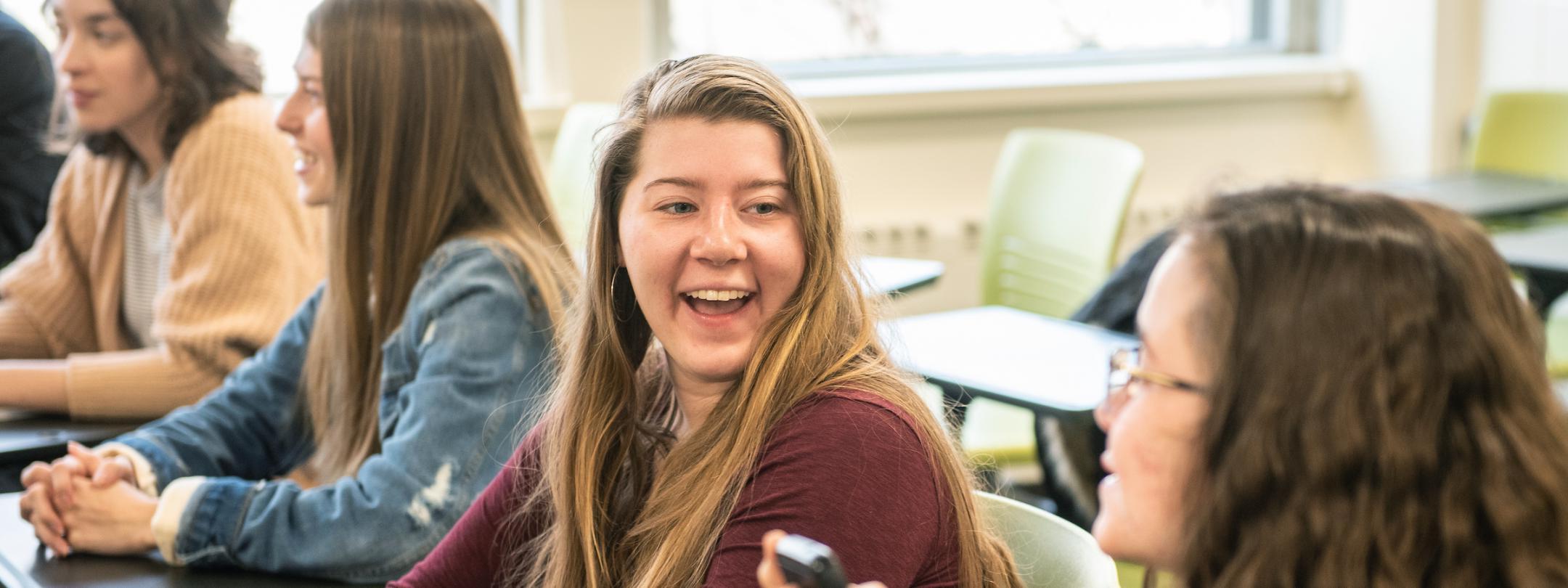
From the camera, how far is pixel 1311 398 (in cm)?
73


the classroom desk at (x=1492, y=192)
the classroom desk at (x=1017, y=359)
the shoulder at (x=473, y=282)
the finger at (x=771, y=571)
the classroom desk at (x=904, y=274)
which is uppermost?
the shoulder at (x=473, y=282)

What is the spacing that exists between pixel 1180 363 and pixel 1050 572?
15.9 inches

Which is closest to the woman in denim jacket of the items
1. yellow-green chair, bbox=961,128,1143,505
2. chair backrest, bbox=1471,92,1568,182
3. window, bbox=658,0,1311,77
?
yellow-green chair, bbox=961,128,1143,505

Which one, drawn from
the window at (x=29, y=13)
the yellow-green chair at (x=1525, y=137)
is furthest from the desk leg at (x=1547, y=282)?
the window at (x=29, y=13)

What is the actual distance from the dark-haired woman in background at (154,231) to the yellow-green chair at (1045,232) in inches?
46.4

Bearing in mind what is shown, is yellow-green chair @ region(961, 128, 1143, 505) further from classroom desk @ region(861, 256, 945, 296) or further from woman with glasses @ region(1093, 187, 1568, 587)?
woman with glasses @ region(1093, 187, 1568, 587)

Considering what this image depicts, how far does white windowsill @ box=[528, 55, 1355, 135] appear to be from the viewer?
4105 millimetres

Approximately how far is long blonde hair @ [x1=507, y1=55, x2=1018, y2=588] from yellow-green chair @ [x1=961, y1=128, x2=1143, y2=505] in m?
1.22

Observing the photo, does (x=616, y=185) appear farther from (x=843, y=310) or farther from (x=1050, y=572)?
(x=1050, y=572)

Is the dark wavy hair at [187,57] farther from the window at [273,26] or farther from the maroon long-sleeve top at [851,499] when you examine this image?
the window at [273,26]

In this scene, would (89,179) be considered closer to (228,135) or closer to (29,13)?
(228,135)

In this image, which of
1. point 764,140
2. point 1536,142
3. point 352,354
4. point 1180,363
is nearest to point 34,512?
point 352,354

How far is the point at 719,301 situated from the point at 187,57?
132 centimetres

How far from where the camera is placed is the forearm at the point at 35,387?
1833 millimetres
